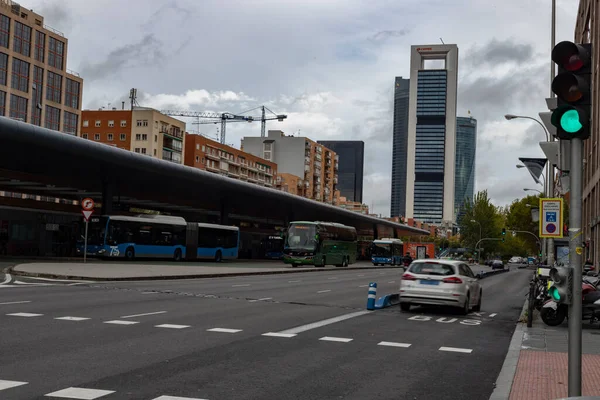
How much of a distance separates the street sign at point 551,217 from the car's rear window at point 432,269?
3.77 meters

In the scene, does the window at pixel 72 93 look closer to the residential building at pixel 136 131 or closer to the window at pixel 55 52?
the window at pixel 55 52

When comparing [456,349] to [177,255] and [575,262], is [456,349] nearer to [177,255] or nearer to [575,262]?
[575,262]

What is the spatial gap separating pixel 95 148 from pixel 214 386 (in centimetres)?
3502

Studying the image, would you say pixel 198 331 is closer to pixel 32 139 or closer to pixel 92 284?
pixel 92 284

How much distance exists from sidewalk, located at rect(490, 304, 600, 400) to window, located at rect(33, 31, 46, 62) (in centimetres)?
9544

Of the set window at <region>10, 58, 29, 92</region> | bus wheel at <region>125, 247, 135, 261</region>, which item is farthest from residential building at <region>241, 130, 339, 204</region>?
bus wheel at <region>125, 247, 135, 261</region>

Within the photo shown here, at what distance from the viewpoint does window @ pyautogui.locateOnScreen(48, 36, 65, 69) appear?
100m

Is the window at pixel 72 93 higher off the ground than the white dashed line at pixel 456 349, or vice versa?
the window at pixel 72 93

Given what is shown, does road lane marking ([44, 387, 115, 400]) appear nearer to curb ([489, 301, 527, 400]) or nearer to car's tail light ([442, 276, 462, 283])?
curb ([489, 301, 527, 400])

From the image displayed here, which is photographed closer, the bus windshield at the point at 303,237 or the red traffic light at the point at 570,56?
the red traffic light at the point at 570,56

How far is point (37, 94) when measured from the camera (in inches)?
3831

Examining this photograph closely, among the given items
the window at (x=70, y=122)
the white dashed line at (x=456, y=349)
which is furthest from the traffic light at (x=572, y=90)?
the window at (x=70, y=122)

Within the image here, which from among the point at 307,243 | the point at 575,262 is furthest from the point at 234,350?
the point at 307,243

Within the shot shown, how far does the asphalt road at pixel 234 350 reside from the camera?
7379 mm
